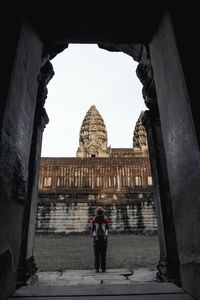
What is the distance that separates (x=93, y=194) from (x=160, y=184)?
13.4 m

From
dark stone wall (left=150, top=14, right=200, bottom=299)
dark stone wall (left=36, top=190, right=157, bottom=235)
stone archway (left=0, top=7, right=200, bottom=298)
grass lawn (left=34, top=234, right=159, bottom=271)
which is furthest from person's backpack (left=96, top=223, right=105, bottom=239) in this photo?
dark stone wall (left=36, top=190, right=157, bottom=235)

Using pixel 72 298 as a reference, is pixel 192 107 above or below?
above

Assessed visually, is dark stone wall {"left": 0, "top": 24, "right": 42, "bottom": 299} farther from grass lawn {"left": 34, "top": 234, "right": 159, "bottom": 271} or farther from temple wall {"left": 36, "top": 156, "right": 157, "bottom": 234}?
temple wall {"left": 36, "top": 156, "right": 157, "bottom": 234}

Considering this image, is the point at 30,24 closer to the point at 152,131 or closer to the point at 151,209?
the point at 152,131

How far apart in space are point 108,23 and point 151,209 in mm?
14790

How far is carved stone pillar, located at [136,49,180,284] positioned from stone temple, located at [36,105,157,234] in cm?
1264

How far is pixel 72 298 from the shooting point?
1844mm

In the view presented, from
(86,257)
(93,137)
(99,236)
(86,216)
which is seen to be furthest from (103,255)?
(93,137)

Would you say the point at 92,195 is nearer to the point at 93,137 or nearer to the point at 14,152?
the point at 14,152

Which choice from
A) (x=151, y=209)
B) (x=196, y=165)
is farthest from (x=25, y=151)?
(x=151, y=209)

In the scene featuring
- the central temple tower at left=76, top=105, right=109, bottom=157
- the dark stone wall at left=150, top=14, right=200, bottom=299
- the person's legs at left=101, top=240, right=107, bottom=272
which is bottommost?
the person's legs at left=101, top=240, right=107, bottom=272

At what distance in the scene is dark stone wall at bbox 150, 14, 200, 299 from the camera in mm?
1723

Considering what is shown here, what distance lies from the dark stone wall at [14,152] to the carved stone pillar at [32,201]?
2.45ft

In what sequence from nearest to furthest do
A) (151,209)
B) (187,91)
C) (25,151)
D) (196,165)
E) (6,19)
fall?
(196,165)
(187,91)
(6,19)
(25,151)
(151,209)
